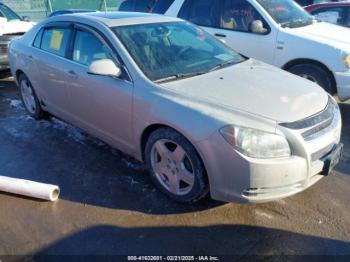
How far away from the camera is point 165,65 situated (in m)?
3.45

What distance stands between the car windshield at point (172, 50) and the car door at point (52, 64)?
3.13ft

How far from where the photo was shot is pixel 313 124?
2830 mm

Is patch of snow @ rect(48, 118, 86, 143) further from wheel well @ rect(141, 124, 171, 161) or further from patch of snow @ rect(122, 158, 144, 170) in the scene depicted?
wheel well @ rect(141, 124, 171, 161)

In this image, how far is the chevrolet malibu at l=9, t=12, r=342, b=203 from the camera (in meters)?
2.68

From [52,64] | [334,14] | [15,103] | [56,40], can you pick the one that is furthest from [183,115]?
[334,14]

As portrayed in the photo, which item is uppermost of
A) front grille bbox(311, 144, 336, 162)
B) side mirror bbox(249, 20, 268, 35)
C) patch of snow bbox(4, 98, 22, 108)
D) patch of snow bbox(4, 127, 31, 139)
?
side mirror bbox(249, 20, 268, 35)

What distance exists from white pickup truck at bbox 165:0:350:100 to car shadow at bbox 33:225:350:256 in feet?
9.67

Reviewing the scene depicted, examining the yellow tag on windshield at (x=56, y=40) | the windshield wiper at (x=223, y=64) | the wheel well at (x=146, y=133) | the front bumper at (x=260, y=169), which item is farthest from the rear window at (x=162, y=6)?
the front bumper at (x=260, y=169)

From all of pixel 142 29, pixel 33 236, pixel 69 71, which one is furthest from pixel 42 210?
pixel 142 29

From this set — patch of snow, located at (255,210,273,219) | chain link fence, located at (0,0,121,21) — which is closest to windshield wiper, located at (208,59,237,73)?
patch of snow, located at (255,210,273,219)

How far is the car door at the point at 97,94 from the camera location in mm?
3418

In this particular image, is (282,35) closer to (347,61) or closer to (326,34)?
(326,34)

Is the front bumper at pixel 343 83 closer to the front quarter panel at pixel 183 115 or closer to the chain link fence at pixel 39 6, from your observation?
the front quarter panel at pixel 183 115

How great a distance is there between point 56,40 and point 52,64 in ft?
1.13
